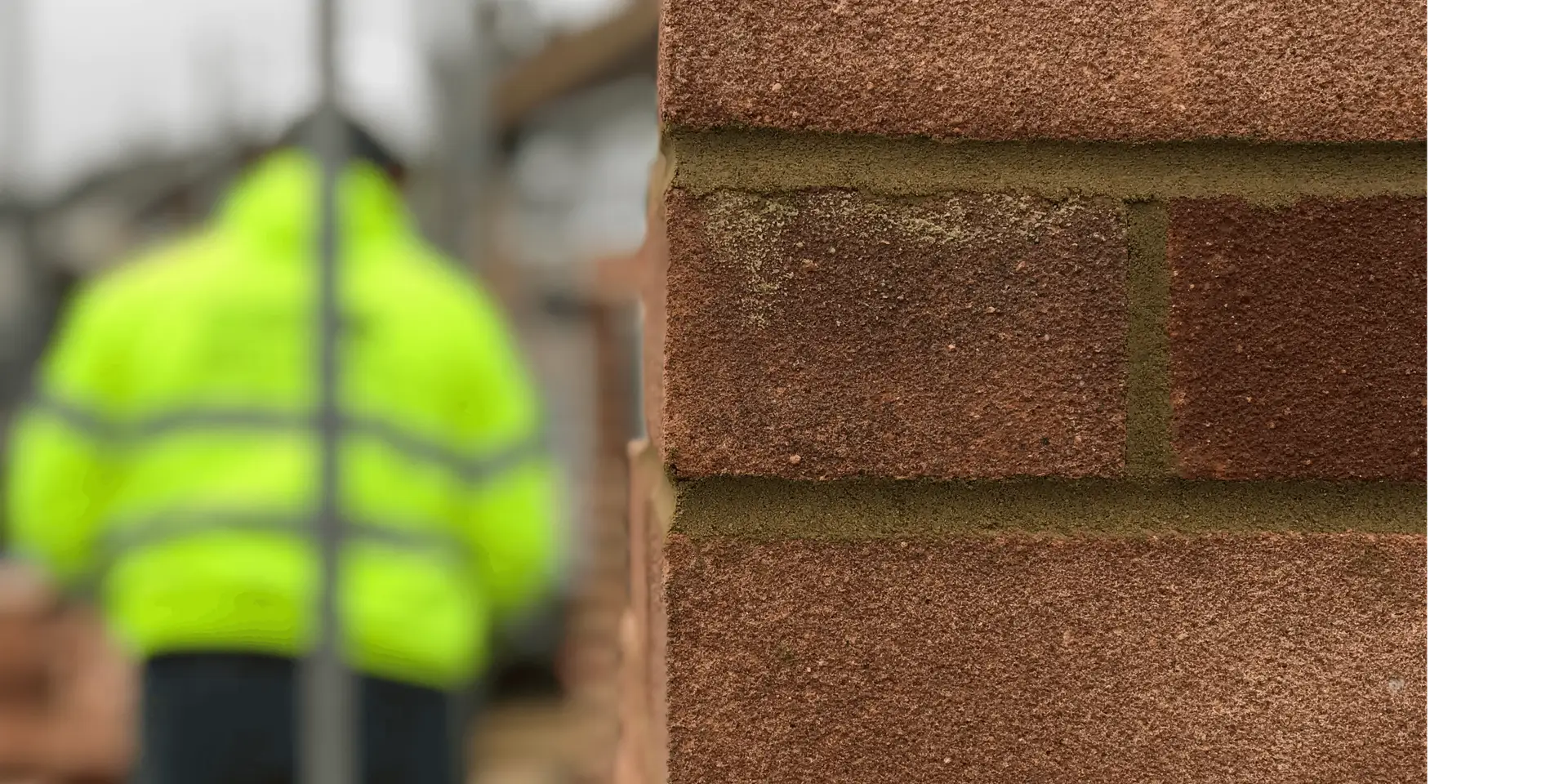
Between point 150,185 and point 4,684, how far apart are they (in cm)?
957

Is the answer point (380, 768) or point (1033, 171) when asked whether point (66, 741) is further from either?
point (1033, 171)

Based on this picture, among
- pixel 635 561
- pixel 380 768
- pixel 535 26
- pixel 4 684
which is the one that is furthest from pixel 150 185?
pixel 635 561

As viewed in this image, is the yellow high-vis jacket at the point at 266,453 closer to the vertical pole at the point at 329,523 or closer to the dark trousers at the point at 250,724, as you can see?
the dark trousers at the point at 250,724

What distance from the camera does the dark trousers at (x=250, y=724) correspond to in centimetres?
284

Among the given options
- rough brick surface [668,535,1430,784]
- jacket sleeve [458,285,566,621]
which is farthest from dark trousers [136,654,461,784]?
rough brick surface [668,535,1430,784]

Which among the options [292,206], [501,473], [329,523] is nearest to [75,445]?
[292,206]

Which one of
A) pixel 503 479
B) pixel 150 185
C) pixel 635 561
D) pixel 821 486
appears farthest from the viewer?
pixel 150 185

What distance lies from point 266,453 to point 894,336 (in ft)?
7.17

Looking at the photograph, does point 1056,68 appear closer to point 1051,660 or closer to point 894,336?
point 894,336

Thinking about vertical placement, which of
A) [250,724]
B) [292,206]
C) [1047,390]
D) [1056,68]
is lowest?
[250,724]

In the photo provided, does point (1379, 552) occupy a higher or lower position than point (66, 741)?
higher

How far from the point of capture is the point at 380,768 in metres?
3.03

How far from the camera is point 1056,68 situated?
2.56 ft

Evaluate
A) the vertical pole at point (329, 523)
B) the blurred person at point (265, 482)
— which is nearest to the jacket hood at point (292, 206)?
the blurred person at point (265, 482)
